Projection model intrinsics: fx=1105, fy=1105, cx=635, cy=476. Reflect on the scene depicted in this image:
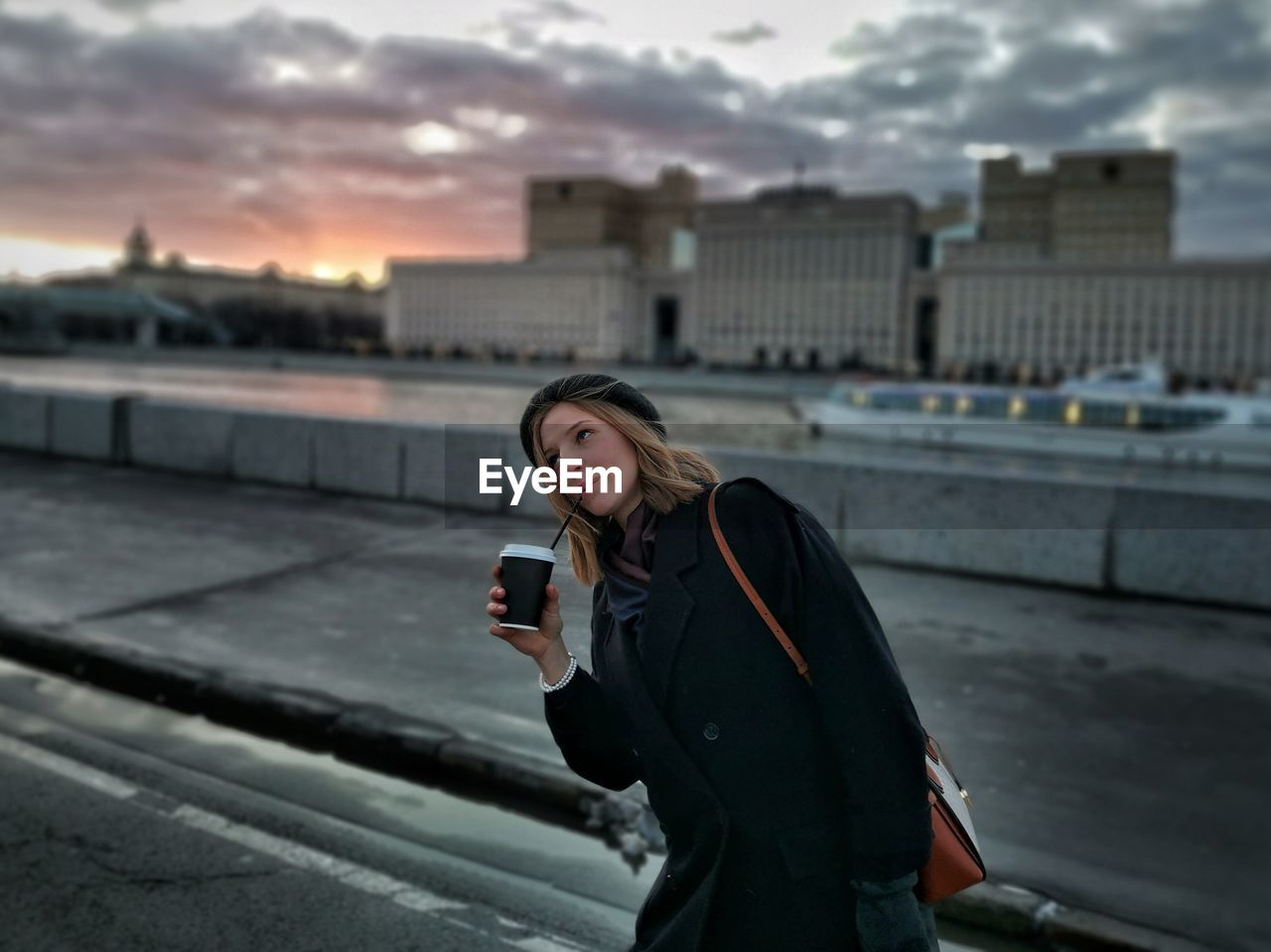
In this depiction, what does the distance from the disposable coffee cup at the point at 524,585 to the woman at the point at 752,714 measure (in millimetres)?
28

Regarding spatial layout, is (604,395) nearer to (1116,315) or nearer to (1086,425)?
(1086,425)

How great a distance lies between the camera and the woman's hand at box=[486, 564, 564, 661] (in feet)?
6.38

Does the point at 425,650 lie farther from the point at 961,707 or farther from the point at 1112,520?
the point at 1112,520

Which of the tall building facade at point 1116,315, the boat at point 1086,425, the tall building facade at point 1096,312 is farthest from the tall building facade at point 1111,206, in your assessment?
the boat at point 1086,425

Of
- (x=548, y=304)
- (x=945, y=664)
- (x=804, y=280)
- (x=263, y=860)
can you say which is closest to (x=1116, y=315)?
(x=804, y=280)

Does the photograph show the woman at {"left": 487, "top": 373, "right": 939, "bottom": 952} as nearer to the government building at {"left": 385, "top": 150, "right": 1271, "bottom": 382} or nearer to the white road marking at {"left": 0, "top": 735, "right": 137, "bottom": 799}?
the white road marking at {"left": 0, "top": 735, "right": 137, "bottom": 799}

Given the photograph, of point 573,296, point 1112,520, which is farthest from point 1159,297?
point 1112,520

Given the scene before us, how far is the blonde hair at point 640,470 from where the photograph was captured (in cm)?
187

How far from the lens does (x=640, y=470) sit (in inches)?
74.7

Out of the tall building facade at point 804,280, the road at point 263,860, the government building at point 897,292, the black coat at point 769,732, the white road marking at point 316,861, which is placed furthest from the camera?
the tall building facade at point 804,280

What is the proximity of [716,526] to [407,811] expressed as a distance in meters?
3.15

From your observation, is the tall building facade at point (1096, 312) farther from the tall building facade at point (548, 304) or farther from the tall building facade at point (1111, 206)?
the tall building facade at point (548, 304)

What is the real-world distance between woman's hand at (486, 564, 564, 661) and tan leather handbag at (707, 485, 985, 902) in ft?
1.19

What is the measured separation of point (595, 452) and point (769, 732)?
55 centimetres
